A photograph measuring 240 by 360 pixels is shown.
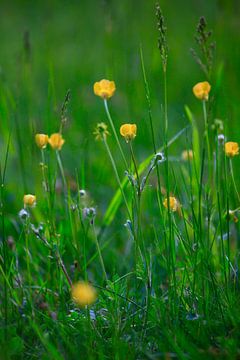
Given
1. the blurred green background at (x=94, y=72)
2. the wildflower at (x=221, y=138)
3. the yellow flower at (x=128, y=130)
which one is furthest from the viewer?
the blurred green background at (x=94, y=72)

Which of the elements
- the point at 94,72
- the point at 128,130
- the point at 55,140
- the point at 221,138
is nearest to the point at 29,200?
the point at 55,140

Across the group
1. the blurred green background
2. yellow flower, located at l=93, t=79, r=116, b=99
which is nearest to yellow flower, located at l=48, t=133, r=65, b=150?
yellow flower, located at l=93, t=79, r=116, b=99

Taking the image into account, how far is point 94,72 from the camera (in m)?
4.32

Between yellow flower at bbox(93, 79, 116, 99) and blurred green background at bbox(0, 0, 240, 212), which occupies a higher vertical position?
blurred green background at bbox(0, 0, 240, 212)

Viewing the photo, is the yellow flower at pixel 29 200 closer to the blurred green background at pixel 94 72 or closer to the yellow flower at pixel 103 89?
the yellow flower at pixel 103 89

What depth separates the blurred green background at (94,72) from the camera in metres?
2.34

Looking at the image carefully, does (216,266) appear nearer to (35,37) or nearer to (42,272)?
(42,272)

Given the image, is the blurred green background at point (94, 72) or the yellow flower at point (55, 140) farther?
the blurred green background at point (94, 72)

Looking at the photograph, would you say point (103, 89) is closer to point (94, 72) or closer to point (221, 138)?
point (221, 138)

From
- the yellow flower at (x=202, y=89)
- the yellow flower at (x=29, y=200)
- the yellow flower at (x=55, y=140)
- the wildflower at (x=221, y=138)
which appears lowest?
the yellow flower at (x=29, y=200)

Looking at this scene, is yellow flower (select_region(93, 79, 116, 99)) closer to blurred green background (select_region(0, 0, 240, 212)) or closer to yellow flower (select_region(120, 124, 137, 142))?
yellow flower (select_region(120, 124, 137, 142))

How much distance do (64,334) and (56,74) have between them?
3.10 m

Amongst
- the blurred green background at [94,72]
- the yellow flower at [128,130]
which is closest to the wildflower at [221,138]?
the yellow flower at [128,130]

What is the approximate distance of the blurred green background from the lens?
92.2 inches
